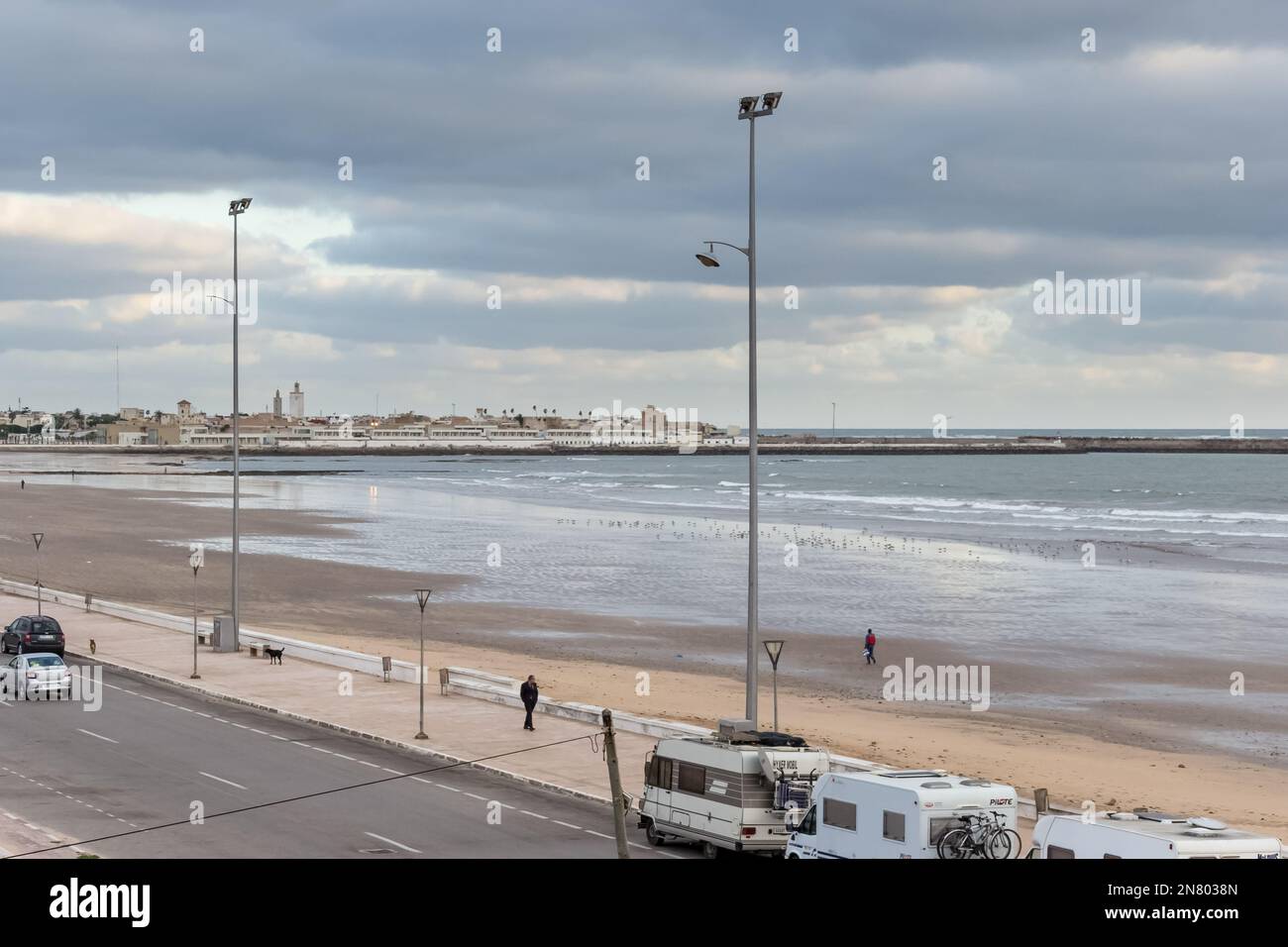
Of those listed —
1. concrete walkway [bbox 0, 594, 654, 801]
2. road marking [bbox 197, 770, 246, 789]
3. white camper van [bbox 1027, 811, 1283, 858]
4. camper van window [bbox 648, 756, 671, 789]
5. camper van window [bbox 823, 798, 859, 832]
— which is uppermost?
white camper van [bbox 1027, 811, 1283, 858]

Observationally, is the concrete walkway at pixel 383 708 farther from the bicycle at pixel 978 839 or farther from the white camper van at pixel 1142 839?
the white camper van at pixel 1142 839

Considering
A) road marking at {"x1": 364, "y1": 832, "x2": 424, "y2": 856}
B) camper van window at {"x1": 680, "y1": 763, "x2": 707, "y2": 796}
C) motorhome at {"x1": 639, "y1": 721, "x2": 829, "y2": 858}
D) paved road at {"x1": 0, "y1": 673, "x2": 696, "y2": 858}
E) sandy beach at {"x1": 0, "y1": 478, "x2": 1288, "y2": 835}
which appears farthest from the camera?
sandy beach at {"x1": 0, "y1": 478, "x2": 1288, "y2": 835}

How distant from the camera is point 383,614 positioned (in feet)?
191

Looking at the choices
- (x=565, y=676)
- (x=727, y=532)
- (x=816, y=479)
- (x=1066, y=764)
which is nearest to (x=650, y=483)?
(x=816, y=479)

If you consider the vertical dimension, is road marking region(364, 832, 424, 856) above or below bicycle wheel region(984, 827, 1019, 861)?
below

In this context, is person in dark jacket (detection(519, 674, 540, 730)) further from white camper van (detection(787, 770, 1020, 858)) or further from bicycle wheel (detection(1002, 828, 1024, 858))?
bicycle wheel (detection(1002, 828, 1024, 858))

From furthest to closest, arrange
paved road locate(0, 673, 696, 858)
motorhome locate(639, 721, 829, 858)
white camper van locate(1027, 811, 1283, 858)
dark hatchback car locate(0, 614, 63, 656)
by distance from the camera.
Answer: dark hatchback car locate(0, 614, 63, 656) < paved road locate(0, 673, 696, 858) < motorhome locate(639, 721, 829, 858) < white camper van locate(1027, 811, 1283, 858)

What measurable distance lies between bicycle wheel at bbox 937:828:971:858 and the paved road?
5382 mm

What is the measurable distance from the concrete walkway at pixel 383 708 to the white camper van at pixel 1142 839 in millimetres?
10612

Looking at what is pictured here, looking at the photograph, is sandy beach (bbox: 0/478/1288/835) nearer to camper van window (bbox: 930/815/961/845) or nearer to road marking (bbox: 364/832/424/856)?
camper van window (bbox: 930/815/961/845)

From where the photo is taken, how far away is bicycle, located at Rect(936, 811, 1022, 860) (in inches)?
706

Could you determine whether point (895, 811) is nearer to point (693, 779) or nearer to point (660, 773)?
point (693, 779)

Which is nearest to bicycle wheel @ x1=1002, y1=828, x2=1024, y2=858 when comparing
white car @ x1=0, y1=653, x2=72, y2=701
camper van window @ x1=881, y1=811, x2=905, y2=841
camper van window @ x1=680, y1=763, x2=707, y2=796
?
camper van window @ x1=881, y1=811, x2=905, y2=841

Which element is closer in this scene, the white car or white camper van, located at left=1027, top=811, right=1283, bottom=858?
white camper van, located at left=1027, top=811, right=1283, bottom=858
